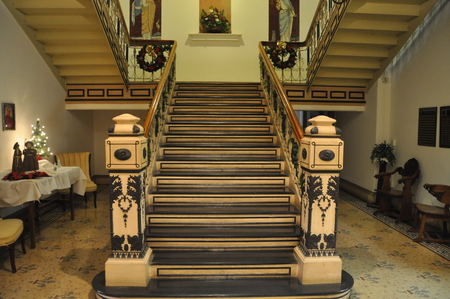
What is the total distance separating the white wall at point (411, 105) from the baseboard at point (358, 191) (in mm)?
131

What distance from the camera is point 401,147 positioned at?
6824mm

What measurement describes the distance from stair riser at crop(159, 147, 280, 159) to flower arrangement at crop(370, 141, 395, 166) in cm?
272

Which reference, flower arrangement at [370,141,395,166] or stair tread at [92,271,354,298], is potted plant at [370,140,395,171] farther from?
stair tread at [92,271,354,298]

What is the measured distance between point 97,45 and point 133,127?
3.98 m

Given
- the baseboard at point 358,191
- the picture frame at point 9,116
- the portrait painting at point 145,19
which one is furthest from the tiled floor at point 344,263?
the portrait painting at point 145,19

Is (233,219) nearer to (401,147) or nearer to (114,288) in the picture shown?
(114,288)

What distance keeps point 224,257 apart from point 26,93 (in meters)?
4.67

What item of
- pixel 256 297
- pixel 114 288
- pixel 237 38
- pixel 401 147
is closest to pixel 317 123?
pixel 256 297

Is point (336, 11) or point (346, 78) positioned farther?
point (346, 78)

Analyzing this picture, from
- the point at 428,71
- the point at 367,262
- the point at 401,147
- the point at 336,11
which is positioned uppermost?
the point at 336,11

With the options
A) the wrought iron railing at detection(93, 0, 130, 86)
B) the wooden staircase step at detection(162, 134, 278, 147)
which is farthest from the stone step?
the wrought iron railing at detection(93, 0, 130, 86)

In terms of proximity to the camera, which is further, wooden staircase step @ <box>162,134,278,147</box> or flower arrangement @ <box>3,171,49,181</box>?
wooden staircase step @ <box>162,134,278,147</box>

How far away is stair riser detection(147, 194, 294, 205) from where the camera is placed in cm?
446

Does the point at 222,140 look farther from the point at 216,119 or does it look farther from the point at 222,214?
the point at 222,214
